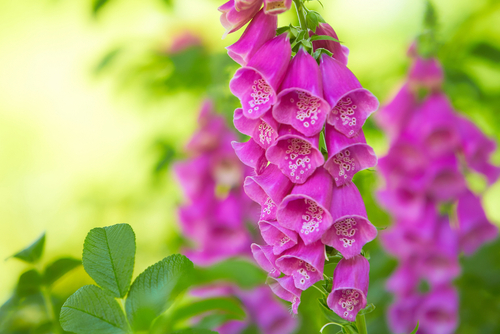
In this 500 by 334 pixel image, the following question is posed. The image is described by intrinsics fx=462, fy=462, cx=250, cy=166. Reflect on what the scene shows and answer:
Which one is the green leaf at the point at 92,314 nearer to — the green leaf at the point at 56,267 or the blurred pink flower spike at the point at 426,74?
the green leaf at the point at 56,267

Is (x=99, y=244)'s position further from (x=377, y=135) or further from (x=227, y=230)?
(x=377, y=135)

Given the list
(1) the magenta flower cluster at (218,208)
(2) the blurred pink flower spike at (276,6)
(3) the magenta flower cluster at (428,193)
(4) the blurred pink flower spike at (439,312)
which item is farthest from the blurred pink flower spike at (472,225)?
(2) the blurred pink flower spike at (276,6)

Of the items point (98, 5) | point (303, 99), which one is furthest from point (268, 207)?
point (98, 5)

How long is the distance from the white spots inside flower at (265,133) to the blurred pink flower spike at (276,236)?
94 mm

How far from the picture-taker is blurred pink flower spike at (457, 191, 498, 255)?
1.37 meters

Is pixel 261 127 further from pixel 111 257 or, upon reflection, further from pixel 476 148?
pixel 476 148

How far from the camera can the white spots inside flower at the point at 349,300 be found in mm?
505

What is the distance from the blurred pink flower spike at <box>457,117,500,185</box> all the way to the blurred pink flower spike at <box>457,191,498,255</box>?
9cm

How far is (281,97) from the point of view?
528 millimetres

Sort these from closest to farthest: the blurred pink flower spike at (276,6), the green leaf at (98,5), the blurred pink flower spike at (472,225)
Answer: the blurred pink flower spike at (276,6)
the green leaf at (98,5)
the blurred pink flower spike at (472,225)

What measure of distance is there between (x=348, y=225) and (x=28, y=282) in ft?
1.32

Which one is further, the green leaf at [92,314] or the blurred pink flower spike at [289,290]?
the blurred pink flower spike at [289,290]

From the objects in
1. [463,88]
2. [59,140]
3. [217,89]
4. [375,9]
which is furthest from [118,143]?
[463,88]

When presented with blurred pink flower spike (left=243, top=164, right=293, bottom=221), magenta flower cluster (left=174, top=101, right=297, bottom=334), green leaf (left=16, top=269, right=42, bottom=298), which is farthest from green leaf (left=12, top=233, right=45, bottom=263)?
magenta flower cluster (left=174, top=101, right=297, bottom=334)
